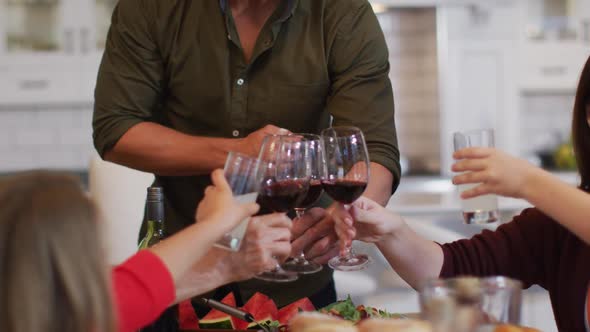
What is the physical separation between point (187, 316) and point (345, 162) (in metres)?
0.40

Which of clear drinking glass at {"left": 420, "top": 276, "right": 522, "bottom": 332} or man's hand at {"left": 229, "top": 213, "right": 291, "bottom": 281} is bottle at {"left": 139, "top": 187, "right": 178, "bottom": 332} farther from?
clear drinking glass at {"left": 420, "top": 276, "right": 522, "bottom": 332}

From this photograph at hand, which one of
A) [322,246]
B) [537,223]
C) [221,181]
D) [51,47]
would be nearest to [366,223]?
[322,246]

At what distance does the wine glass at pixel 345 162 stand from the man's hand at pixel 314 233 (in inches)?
6.5

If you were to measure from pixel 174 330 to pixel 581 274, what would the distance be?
0.79 meters

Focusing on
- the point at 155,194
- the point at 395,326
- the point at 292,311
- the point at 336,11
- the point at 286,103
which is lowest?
the point at 292,311

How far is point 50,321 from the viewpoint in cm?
95

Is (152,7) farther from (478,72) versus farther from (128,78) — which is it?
(478,72)

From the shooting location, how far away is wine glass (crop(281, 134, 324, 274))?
1540 millimetres

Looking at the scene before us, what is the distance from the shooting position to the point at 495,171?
4.37 feet

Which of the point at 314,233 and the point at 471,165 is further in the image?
the point at 314,233

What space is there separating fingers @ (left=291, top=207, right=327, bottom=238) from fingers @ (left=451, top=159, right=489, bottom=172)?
492 mm

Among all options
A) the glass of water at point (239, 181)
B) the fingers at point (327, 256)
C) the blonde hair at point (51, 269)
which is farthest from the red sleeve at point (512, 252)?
the blonde hair at point (51, 269)

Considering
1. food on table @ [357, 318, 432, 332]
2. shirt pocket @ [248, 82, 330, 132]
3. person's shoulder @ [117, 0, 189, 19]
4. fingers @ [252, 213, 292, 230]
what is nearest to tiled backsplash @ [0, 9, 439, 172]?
person's shoulder @ [117, 0, 189, 19]

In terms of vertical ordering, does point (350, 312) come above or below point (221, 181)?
below
